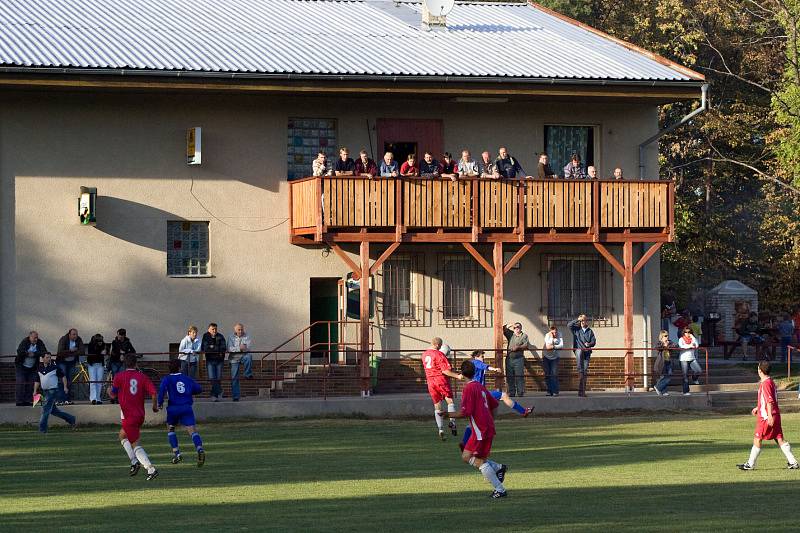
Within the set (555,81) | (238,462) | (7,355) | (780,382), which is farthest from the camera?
(780,382)

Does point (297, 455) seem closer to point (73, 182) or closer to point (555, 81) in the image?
point (73, 182)

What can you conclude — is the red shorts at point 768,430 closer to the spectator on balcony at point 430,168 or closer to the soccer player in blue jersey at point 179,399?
the soccer player in blue jersey at point 179,399

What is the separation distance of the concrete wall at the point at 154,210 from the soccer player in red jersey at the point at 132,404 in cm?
1255

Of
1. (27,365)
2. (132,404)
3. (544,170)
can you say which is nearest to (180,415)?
(132,404)

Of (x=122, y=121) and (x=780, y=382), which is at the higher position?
(x=122, y=121)

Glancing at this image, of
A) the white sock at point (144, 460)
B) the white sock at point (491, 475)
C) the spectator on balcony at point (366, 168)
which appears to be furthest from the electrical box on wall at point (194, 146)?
the white sock at point (491, 475)

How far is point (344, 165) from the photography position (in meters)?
31.5

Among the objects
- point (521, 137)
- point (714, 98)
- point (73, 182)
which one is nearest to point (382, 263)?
point (521, 137)

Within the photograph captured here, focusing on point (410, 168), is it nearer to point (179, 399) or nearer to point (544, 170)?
point (544, 170)

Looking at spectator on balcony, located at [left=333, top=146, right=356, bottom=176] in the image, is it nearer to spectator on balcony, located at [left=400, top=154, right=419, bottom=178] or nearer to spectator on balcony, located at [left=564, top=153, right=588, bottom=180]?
spectator on balcony, located at [left=400, top=154, right=419, bottom=178]

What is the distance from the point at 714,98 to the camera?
50.7m

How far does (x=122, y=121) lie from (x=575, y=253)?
1135 cm

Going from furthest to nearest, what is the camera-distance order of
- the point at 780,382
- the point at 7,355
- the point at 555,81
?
the point at 780,382 → the point at 555,81 → the point at 7,355

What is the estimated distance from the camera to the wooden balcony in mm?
31344
